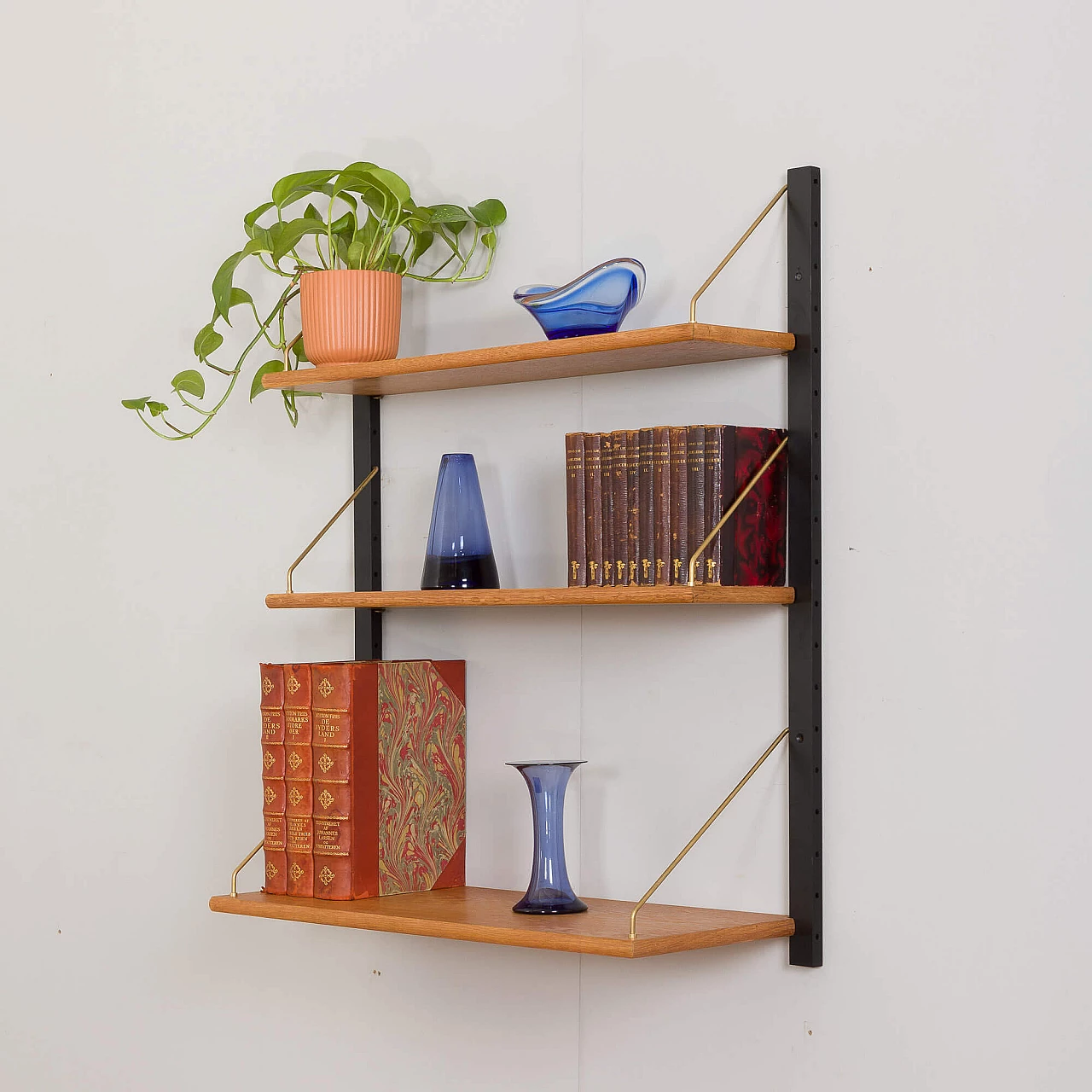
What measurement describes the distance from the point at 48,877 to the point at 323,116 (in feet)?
4.66

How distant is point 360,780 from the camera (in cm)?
194

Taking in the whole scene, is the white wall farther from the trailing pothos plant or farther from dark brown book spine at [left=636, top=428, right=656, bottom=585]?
dark brown book spine at [left=636, top=428, right=656, bottom=585]

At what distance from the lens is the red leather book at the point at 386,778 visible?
193 cm

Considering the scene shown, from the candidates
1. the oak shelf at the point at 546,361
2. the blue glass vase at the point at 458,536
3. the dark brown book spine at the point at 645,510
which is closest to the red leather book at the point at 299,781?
the blue glass vase at the point at 458,536

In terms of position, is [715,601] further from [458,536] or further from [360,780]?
[360,780]

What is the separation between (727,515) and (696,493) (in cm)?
5

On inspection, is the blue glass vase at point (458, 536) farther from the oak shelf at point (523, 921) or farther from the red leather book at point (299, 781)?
the oak shelf at point (523, 921)

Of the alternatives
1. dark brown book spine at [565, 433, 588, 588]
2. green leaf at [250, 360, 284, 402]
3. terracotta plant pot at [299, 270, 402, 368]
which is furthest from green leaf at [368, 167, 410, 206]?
dark brown book spine at [565, 433, 588, 588]

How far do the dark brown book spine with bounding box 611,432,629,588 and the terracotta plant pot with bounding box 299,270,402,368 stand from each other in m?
0.43

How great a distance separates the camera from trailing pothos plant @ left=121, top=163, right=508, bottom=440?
2.00 m

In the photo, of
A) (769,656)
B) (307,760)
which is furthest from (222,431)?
(769,656)

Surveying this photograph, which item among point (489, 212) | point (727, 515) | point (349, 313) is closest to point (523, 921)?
point (727, 515)

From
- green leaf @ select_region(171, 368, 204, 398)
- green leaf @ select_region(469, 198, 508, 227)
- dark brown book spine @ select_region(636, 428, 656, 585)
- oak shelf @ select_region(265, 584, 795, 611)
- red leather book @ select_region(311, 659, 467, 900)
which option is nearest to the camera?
oak shelf @ select_region(265, 584, 795, 611)

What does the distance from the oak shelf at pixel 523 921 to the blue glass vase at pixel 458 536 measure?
0.42 metres
